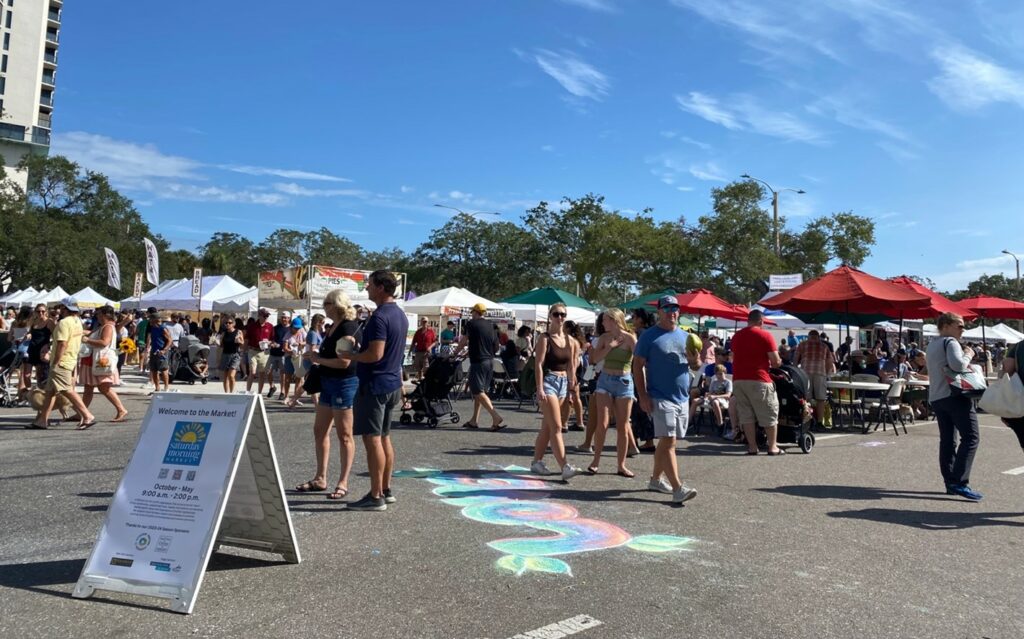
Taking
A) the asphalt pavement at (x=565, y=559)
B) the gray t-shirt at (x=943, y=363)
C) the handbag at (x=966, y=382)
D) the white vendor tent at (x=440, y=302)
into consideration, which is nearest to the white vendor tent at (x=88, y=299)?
the white vendor tent at (x=440, y=302)

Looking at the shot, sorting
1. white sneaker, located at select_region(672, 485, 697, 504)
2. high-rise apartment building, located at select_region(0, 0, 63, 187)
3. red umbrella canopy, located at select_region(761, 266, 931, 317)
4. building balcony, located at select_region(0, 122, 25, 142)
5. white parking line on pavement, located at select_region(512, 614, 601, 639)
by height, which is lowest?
white parking line on pavement, located at select_region(512, 614, 601, 639)

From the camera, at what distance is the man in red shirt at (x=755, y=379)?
906 centimetres

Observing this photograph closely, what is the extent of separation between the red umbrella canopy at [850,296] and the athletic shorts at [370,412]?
9226 mm

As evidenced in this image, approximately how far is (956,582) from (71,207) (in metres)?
68.0

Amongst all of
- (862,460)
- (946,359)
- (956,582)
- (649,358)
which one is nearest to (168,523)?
(649,358)

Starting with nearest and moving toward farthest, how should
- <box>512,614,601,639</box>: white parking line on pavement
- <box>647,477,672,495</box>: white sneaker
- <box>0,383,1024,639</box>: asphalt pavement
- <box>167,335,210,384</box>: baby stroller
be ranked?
<box>512,614,601,639</box>: white parking line on pavement → <box>0,383,1024,639</box>: asphalt pavement → <box>647,477,672,495</box>: white sneaker → <box>167,335,210,384</box>: baby stroller

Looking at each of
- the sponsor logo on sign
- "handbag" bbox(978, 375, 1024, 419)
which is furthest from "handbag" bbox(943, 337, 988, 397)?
the sponsor logo on sign

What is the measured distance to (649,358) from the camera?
6.36 metres

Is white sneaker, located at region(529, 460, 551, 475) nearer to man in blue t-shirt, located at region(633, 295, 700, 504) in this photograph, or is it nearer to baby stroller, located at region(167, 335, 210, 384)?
man in blue t-shirt, located at region(633, 295, 700, 504)

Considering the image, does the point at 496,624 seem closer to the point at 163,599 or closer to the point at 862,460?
the point at 163,599

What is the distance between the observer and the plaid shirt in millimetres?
12062

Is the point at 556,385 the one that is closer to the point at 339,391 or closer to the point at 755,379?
the point at 339,391

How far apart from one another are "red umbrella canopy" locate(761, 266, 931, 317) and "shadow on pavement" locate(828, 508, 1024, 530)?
653 centimetres

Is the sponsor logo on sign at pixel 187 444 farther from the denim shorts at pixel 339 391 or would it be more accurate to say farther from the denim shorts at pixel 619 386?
the denim shorts at pixel 619 386
